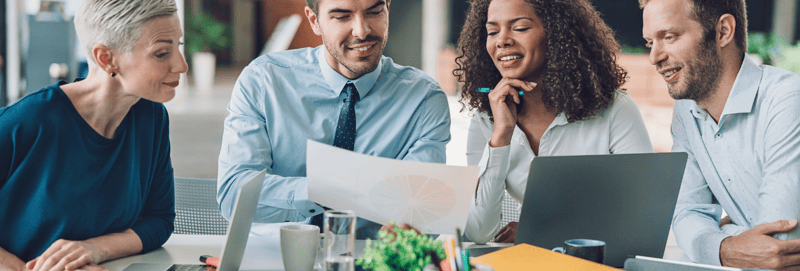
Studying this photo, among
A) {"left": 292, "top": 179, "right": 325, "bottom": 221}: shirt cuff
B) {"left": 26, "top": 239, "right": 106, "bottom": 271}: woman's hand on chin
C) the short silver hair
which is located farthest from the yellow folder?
the short silver hair

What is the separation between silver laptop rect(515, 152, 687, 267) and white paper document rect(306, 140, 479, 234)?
146 mm

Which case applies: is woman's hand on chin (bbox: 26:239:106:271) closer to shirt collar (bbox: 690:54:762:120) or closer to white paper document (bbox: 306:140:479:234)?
white paper document (bbox: 306:140:479:234)

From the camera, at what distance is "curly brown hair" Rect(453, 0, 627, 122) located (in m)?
2.05

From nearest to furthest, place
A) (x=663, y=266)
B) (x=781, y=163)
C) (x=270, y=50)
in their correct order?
(x=663, y=266) → (x=781, y=163) → (x=270, y=50)

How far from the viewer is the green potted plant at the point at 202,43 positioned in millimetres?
13859

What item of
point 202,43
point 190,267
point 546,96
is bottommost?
point 202,43

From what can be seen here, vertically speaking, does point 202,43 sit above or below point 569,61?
below

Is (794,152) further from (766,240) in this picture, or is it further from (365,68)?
(365,68)

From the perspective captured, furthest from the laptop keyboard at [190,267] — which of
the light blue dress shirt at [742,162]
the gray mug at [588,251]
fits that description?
the light blue dress shirt at [742,162]

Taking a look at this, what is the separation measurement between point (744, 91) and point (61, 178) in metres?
1.79

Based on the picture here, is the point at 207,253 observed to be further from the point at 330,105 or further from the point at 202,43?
the point at 202,43

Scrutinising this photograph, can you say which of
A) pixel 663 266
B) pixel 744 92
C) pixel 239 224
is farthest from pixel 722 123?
pixel 239 224

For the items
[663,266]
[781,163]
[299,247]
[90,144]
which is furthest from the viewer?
[781,163]

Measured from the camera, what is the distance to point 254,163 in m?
1.92
